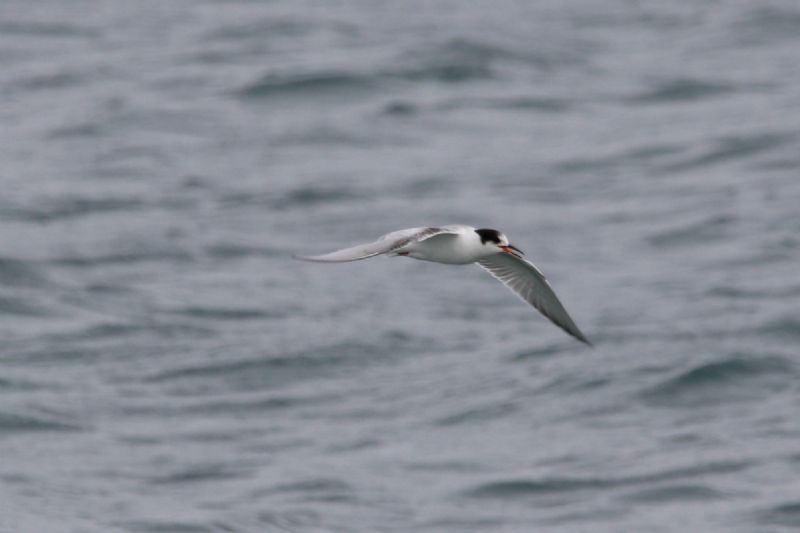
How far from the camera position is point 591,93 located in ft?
117

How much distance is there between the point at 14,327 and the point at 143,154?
8.66 metres

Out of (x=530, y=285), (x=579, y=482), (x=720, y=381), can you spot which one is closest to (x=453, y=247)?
(x=530, y=285)

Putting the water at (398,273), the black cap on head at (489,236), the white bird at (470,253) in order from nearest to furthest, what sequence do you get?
the white bird at (470,253) < the black cap on head at (489,236) < the water at (398,273)

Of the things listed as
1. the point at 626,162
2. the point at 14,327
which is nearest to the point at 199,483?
the point at 14,327

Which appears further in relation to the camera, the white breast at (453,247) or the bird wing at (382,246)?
the white breast at (453,247)

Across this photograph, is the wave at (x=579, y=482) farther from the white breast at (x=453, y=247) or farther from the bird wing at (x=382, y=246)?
the bird wing at (x=382, y=246)

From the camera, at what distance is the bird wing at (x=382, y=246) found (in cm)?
851

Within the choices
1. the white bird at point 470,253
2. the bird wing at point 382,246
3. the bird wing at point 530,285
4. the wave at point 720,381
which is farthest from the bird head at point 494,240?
the wave at point 720,381

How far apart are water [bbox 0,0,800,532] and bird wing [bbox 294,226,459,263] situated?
359 inches

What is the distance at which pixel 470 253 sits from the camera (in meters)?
10.3

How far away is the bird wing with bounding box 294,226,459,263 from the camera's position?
8.51m

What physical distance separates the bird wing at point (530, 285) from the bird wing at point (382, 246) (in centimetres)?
127

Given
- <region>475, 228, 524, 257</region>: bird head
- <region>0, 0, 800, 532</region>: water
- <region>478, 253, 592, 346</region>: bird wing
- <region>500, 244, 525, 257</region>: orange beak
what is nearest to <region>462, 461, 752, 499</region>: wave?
<region>0, 0, 800, 532</region>: water

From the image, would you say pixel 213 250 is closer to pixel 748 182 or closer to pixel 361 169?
pixel 361 169
